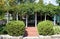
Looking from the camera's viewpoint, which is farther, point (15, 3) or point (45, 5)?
point (15, 3)

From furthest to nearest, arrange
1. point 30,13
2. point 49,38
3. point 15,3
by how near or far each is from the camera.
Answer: point 15,3, point 30,13, point 49,38

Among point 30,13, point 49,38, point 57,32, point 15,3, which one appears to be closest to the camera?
point 49,38

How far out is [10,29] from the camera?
1742 centimetres

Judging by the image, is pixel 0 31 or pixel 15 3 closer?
pixel 0 31

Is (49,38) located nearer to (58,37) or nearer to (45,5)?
(58,37)

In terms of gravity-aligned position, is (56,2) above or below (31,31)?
above

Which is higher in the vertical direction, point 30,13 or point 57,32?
point 30,13

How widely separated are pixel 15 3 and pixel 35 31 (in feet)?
25.1

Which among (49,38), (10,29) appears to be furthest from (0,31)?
(49,38)

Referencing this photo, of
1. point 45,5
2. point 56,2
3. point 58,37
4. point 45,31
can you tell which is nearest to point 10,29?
point 45,31

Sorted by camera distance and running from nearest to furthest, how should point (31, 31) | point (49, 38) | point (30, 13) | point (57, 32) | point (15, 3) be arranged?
point (49, 38) → point (57, 32) → point (31, 31) → point (30, 13) → point (15, 3)

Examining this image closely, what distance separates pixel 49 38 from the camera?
55.5ft

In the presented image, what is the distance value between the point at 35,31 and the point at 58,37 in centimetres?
461

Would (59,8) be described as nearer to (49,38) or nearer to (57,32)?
(57,32)
